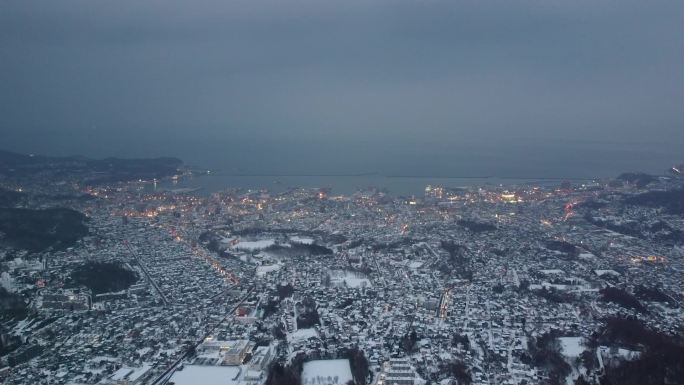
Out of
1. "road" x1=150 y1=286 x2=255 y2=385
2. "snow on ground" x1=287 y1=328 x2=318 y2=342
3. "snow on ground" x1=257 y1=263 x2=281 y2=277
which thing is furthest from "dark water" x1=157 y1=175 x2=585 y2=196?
"snow on ground" x1=287 y1=328 x2=318 y2=342

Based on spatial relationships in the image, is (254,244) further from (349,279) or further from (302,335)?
(302,335)

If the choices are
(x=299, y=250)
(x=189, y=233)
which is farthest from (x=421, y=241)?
(x=189, y=233)

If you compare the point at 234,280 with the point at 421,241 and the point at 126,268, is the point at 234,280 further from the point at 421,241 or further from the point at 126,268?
the point at 421,241

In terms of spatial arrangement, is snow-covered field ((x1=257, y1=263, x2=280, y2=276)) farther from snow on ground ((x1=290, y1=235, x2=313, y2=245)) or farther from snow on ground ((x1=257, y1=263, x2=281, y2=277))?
snow on ground ((x1=290, y1=235, x2=313, y2=245))

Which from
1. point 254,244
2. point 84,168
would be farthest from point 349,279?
point 84,168

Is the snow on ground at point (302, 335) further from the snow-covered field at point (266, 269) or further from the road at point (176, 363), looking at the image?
the snow-covered field at point (266, 269)

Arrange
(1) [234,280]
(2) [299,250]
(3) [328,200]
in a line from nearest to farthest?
(1) [234,280] < (2) [299,250] < (3) [328,200]
